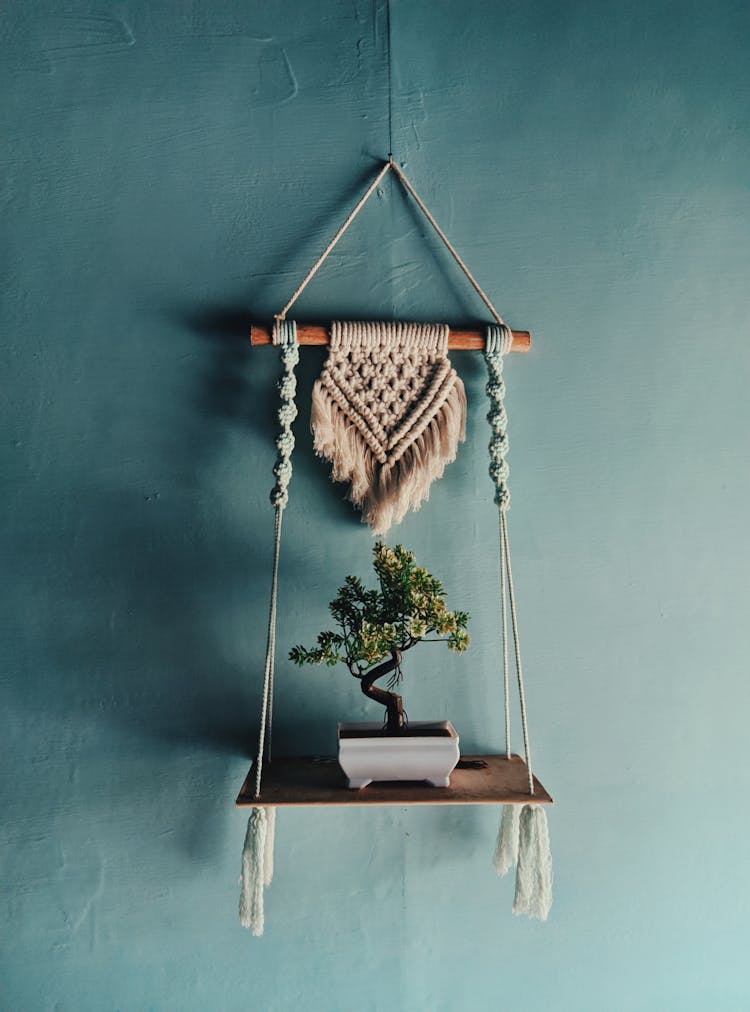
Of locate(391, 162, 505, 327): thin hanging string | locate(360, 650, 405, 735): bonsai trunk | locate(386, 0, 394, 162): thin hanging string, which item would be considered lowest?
locate(360, 650, 405, 735): bonsai trunk

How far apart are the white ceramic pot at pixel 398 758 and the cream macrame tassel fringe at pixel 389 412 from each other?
1.02 feet

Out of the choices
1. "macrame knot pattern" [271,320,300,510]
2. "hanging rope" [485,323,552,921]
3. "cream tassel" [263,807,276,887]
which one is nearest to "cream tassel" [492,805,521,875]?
"hanging rope" [485,323,552,921]

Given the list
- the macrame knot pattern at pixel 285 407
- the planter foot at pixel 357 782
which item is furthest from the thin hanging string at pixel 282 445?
the planter foot at pixel 357 782

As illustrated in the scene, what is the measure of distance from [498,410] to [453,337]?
0.13 metres

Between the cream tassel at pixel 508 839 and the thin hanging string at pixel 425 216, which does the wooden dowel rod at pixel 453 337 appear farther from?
the cream tassel at pixel 508 839

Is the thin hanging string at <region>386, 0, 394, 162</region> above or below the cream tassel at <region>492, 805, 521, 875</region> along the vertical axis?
above

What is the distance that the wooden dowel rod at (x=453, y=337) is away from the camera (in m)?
1.04

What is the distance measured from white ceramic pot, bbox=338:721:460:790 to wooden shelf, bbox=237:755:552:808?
2 cm

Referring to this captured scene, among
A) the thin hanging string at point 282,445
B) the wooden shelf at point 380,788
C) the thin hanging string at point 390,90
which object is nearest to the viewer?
the wooden shelf at point 380,788

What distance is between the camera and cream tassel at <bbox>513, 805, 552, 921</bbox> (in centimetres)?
98

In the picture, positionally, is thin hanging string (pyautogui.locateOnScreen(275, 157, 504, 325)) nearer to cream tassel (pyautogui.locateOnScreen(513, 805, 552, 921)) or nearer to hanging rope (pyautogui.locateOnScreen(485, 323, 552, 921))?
hanging rope (pyautogui.locateOnScreen(485, 323, 552, 921))

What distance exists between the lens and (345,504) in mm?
1095

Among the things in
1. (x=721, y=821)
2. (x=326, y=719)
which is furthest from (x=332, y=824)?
(x=721, y=821)

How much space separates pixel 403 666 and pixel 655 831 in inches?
19.0
